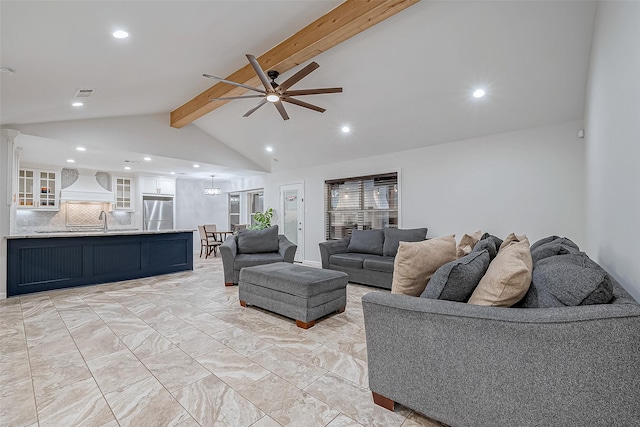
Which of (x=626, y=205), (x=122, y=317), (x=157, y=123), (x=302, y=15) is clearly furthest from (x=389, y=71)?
(x=157, y=123)

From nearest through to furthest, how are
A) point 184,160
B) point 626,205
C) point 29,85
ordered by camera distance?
Result: point 626,205 → point 29,85 → point 184,160

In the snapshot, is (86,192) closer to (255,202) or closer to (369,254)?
(255,202)

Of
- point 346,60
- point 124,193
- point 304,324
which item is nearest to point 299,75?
point 346,60

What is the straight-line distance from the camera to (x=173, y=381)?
1974 millimetres

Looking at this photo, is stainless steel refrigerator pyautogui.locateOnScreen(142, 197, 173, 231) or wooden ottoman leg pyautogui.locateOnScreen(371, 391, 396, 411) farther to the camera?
stainless steel refrigerator pyautogui.locateOnScreen(142, 197, 173, 231)

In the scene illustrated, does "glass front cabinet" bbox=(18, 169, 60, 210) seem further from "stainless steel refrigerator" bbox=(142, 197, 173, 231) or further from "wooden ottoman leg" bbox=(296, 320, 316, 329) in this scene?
"wooden ottoman leg" bbox=(296, 320, 316, 329)

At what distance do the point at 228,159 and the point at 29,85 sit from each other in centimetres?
406

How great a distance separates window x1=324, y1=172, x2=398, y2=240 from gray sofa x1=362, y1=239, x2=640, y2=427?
414cm

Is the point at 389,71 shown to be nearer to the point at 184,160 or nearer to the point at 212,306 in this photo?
the point at 212,306

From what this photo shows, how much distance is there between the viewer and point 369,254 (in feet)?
16.8

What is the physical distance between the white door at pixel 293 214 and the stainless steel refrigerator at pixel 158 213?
11.4 ft

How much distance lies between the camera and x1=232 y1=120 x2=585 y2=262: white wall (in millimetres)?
3867

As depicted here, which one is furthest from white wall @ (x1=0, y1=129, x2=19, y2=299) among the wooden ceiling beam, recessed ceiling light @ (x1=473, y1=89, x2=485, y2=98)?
recessed ceiling light @ (x1=473, y1=89, x2=485, y2=98)

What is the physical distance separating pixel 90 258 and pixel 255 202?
4978mm
